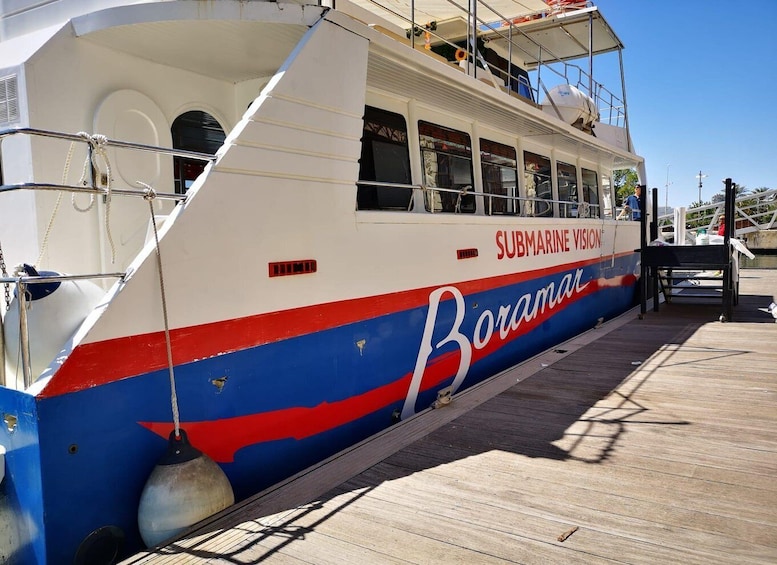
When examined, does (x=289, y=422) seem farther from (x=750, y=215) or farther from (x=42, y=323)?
(x=750, y=215)

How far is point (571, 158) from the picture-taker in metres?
9.58

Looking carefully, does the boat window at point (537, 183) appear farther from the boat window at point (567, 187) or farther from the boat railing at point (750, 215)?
the boat railing at point (750, 215)

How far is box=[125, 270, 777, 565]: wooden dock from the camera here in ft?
9.19

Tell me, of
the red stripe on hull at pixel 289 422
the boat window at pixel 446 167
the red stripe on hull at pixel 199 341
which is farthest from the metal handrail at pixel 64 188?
the boat window at pixel 446 167

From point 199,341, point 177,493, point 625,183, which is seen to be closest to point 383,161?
point 199,341

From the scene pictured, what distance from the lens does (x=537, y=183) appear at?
8.30m

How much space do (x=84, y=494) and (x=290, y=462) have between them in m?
1.33

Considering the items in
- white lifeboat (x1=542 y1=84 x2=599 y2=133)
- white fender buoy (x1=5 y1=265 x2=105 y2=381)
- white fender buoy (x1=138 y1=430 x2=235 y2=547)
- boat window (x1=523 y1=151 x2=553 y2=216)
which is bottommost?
white fender buoy (x1=138 y1=430 x2=235 y2=547)

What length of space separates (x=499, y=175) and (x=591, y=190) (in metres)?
4.09

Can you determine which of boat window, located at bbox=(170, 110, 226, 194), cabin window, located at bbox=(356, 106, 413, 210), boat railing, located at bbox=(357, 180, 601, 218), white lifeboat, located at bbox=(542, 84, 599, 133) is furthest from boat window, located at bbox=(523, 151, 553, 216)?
boat window, located at bbox=(170, 110, 226, 194)

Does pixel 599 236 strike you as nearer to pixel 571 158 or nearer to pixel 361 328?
pixel 571 158

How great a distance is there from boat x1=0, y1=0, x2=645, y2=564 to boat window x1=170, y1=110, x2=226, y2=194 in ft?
0.05

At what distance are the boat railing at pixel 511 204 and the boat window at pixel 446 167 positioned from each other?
0.01 metres

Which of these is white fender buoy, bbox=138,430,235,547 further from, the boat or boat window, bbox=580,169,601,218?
boat window, bbox=580,169,601,218
